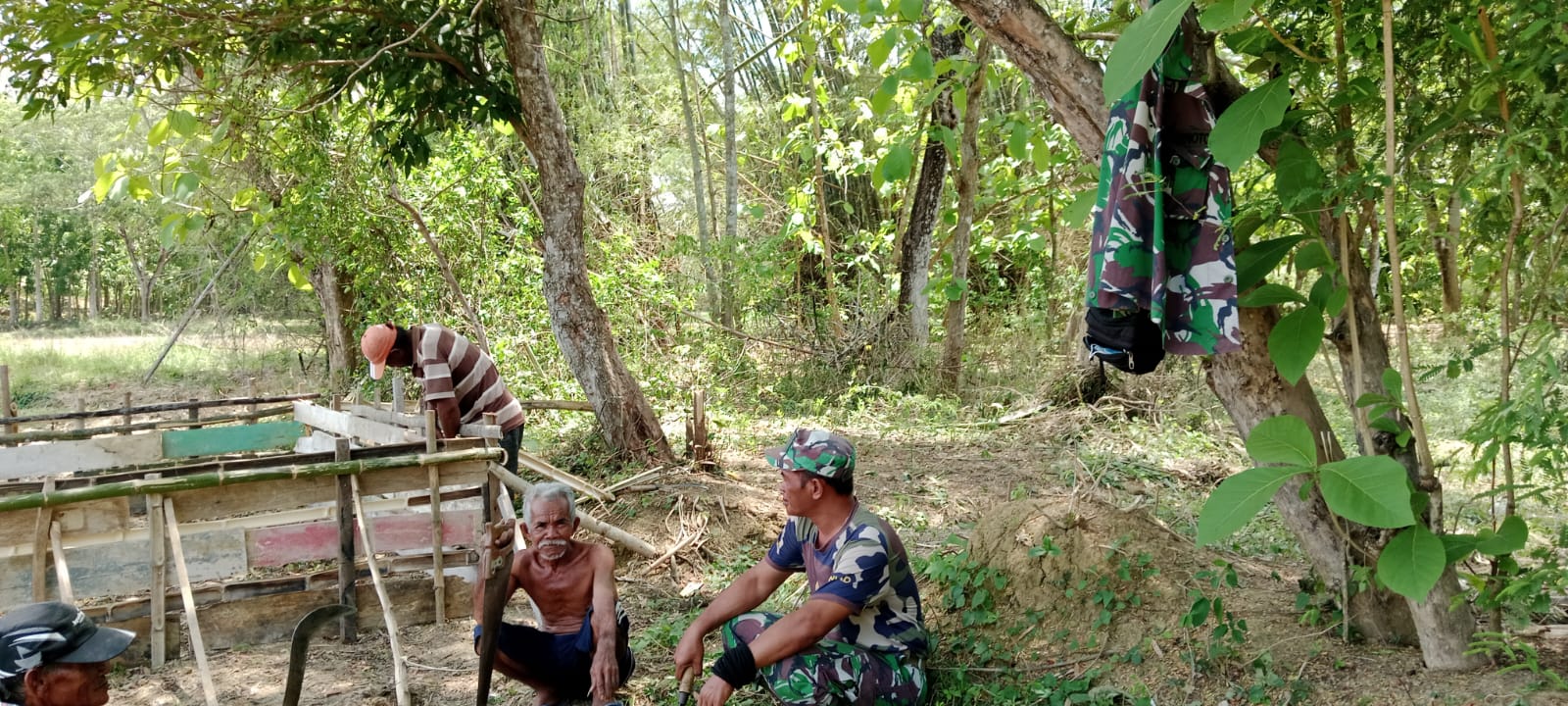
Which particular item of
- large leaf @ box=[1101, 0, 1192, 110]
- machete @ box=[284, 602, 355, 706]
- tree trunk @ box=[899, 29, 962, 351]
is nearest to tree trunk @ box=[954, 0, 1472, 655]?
large leaf @ box=[1101, 0, 1192, 110]

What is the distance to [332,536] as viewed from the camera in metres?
4.38

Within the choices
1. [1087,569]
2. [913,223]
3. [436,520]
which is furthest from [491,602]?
[913,223]

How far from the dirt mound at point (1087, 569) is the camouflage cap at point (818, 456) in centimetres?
99

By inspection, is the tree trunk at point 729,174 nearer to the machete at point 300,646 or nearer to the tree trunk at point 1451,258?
the tree trunk at point 1451,258

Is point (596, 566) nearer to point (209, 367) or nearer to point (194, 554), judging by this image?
point (194, 554)

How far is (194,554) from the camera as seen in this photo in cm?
416

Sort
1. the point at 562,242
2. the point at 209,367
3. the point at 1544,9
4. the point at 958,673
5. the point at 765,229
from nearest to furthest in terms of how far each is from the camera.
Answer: the point at 1544,9
the point at 958,673
the point at 562,242
the point at 765,229
the point at 209,367

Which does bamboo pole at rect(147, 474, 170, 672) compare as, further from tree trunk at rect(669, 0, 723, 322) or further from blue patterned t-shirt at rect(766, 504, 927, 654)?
tree trunk at rect(669, 0, 723, 322)

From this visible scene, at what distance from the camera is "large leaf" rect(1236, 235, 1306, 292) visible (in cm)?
259

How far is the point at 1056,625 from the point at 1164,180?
1782mm

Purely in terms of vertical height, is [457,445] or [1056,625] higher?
[457,445]

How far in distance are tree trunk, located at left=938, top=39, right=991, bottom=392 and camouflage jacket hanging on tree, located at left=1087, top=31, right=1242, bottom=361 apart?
236 inches

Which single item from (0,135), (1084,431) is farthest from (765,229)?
(0,135)

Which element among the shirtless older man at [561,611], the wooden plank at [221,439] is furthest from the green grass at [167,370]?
the shirtless older man at [561,611]
